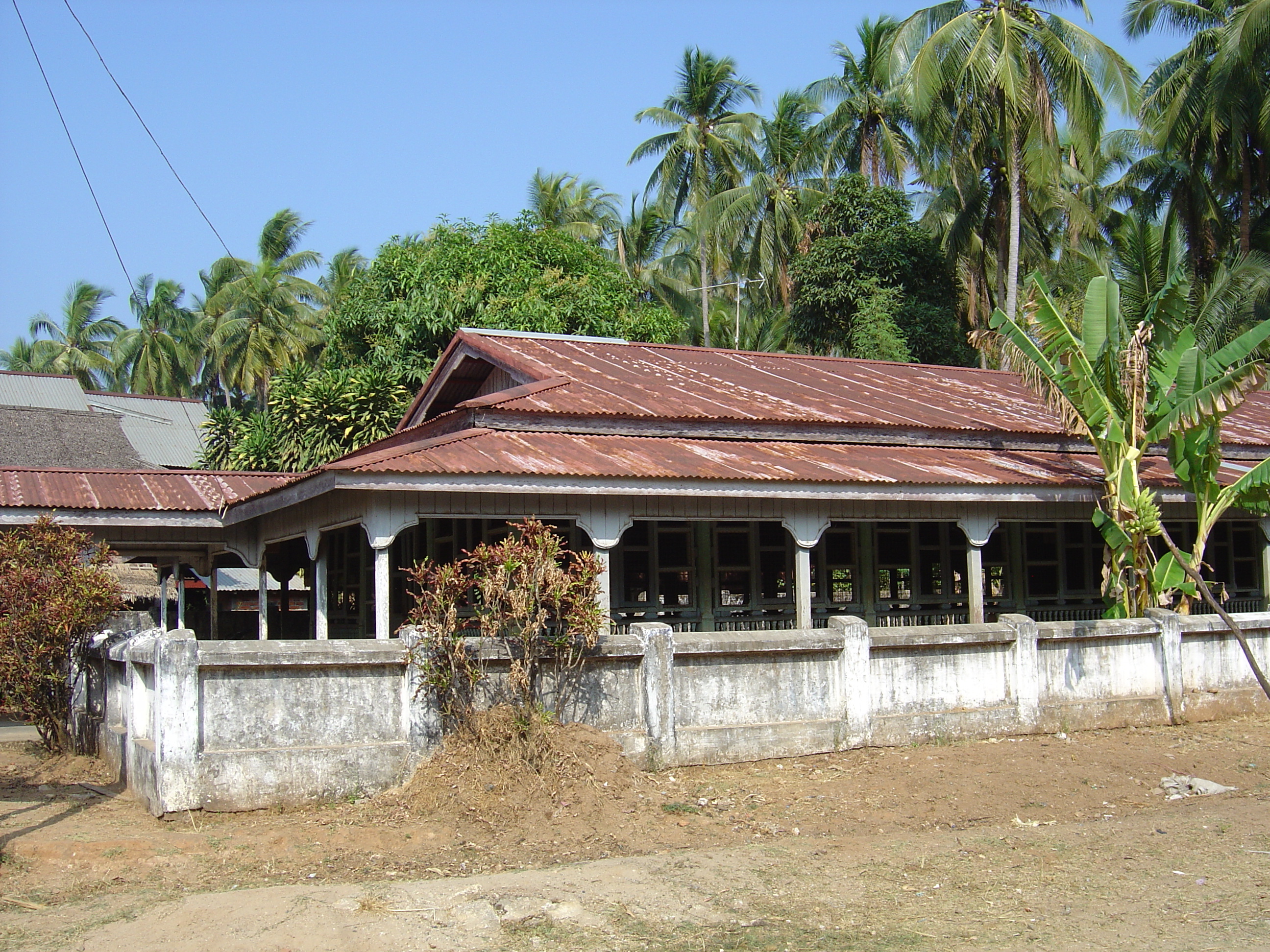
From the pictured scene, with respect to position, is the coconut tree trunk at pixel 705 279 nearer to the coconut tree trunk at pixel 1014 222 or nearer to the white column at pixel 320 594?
the coconut tree trunk at pixel 1014 222

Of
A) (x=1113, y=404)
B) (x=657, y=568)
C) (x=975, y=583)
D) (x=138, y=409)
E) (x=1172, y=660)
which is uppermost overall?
(x=138, y=409)

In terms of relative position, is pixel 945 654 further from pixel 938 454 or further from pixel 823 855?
pixel 938 454

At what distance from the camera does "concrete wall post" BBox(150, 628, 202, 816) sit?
27.5 feet

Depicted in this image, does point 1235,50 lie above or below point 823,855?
above

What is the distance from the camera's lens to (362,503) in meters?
12.3

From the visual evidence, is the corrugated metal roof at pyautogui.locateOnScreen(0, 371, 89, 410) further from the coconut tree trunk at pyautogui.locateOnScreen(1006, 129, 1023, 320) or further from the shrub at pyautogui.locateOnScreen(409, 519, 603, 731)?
the shrub at pyautogui.locateOnScreen(409, 519, 603, 731)

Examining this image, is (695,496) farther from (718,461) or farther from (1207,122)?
(1207,122)

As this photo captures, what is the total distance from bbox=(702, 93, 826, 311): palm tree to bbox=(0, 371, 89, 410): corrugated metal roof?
67.7ft

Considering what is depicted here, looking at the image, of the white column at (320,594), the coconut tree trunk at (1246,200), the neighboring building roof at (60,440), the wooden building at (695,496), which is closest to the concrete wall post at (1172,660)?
the wooden building at (695,496)

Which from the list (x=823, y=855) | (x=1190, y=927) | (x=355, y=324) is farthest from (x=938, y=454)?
(x=355, y=324)

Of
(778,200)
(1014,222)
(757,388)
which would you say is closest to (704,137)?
(778,200)

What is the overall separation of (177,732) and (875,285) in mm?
29222

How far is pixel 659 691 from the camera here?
986 centimetres

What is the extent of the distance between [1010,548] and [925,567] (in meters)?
1.53
